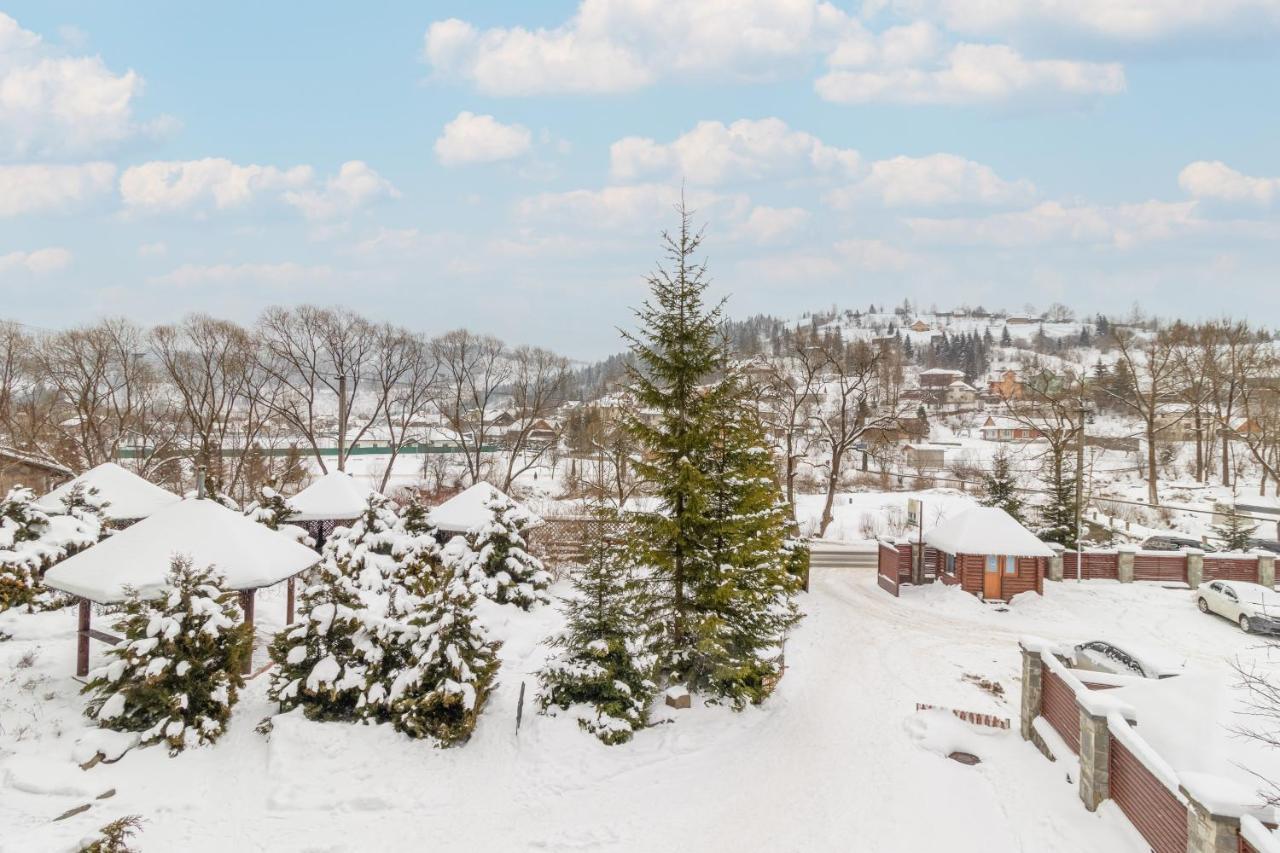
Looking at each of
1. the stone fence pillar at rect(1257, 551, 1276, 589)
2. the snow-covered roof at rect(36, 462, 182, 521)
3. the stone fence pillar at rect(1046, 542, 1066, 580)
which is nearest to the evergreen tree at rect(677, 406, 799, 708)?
the snow-covered roof at rect(36, 462, 182, 521)

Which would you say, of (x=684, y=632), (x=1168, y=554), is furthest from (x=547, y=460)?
(x=684, y=632)

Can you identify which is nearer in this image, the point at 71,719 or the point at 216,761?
the point at 216,761

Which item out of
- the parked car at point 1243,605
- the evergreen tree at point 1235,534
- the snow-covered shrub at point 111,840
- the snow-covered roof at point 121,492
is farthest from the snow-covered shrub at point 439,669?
the evergreen tree at point 1235,534

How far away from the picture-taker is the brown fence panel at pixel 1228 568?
938 inches

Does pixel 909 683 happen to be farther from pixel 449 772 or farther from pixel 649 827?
pixel 449 772

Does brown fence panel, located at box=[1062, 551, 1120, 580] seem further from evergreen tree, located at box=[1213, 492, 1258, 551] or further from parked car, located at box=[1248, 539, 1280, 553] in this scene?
parked car, located at box=[1248, 539, 1280, 553]

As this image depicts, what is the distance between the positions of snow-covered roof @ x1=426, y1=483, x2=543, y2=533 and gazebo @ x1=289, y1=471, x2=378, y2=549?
2.34 m

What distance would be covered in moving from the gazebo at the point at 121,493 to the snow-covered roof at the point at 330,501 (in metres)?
3.53

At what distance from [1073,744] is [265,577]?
13.8 metres

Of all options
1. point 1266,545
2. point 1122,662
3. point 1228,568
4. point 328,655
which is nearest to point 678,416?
point 328,655

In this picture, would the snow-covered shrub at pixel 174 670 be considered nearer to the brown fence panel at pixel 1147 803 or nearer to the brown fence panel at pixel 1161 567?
the brown fence panel at pixel 1147 803

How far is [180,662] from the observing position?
33.5 ft

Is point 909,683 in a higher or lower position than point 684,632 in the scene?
lower

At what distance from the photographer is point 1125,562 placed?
24.2m
